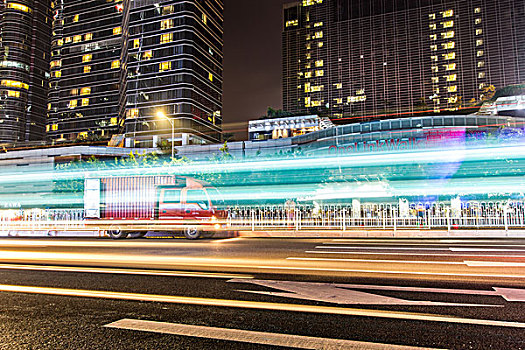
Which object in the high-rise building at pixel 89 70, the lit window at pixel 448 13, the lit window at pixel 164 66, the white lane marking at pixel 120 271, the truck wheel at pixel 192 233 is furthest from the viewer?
the high-rise building at pixel 89 70

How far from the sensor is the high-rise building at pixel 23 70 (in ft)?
384

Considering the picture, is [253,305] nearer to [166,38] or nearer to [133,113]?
[133,113]

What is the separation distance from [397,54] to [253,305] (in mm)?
119184

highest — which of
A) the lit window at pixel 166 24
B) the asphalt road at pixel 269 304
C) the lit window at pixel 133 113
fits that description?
the lit window at pixel 166 24

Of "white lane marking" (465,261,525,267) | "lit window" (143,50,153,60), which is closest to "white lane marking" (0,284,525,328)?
"white lane marking" (465,261,525,267)

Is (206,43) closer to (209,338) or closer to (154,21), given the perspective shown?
(154,21)

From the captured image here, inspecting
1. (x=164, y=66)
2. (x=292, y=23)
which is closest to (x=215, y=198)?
(x=164, y=66)

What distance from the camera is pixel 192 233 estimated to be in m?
17.8

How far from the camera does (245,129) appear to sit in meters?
93.3

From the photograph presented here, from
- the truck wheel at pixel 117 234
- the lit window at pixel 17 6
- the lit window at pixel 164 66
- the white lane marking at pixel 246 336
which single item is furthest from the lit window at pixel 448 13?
the lit window at pixel 17 6

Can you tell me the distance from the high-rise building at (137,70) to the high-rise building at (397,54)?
3146cm

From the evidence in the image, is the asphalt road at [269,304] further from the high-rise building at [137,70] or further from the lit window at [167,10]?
the lit window at [167,10]

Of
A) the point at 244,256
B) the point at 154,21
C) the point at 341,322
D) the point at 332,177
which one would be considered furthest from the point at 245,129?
the point at 341,322

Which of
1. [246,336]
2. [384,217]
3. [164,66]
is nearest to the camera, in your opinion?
[246,336]
